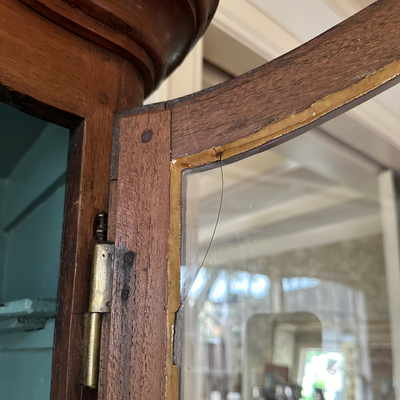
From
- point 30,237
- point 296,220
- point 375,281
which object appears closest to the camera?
point 30,237

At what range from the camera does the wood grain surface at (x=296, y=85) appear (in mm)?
305

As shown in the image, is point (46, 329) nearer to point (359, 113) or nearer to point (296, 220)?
point (359, 113)

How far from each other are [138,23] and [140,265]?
9.8 inches

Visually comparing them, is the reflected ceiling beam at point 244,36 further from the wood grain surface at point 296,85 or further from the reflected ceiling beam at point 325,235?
the reflected ceiling beam at point 325,235

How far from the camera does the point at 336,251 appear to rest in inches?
95.3

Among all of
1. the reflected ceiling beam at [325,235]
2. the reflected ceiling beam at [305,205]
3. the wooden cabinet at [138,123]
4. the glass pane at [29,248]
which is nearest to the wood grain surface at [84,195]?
the wooden cabinet at [138,123]

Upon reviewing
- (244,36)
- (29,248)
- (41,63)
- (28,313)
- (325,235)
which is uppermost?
(244,36)

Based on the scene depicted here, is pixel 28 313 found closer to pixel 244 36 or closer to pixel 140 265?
pixel 140 265

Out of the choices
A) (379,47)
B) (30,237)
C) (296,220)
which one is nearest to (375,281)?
(296,220)

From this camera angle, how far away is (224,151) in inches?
15.3

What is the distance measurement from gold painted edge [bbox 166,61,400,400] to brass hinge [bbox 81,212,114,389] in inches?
2.6

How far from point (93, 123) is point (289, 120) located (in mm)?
221

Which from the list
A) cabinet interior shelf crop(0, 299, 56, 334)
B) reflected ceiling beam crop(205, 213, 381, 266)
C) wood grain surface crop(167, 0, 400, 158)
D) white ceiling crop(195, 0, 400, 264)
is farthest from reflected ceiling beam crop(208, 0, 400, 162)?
reflected ceiling beam crop(205, 213, 381, 266)

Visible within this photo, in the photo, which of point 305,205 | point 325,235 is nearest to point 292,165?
point 305,205
